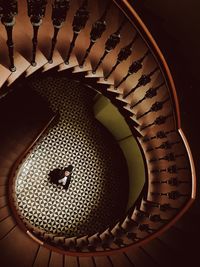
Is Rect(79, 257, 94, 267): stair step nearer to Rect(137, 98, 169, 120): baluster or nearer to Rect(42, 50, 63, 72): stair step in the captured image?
Rect(137, 98, 169, 120): baluster

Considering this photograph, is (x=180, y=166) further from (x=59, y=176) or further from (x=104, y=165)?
(x=59, y=176)

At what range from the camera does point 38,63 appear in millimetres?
2588

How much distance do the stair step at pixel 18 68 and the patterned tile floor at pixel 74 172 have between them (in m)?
1.78

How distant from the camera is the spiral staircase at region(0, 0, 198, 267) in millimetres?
2873

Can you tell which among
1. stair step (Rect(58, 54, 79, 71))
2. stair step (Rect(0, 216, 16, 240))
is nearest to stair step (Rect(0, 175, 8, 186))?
stair step (Rect(0, 216, 16, 240))

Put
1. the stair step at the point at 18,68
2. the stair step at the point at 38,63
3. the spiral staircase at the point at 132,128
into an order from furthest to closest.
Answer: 1. the spiral staircase at the point at 132,128
2. the stair step at the point at 38,63
3. the stair step at the point at 18,68

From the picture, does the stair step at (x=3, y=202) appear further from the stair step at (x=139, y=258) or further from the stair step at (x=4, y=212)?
the stair step at (x=139, y=258)

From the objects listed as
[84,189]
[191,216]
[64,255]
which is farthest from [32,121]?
[191,216]

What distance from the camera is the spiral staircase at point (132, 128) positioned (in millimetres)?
2873

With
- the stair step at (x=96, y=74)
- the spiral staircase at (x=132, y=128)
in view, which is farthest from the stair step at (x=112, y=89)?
the stair step at (x=96, y=74)

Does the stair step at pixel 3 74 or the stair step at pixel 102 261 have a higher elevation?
the stair step at pixel 3 74

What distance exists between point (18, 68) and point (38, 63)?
0.76ft

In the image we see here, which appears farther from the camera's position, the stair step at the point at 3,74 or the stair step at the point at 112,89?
the stair step at the point at 112,89

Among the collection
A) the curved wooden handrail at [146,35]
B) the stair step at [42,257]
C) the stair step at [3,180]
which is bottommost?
the stair step at [42,257]
